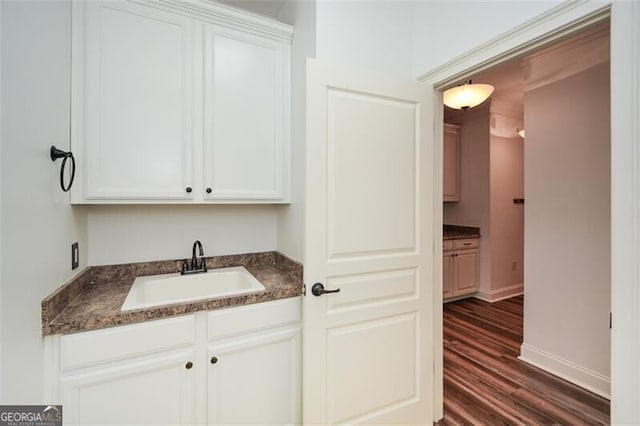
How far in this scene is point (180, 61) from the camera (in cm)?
157

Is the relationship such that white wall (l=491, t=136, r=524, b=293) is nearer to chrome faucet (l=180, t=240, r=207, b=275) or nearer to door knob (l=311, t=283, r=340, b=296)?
door knob (l=311, t=283, r=340, b=296)

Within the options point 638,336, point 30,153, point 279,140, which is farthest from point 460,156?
point 30,153

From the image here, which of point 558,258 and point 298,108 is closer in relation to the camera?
point 298,108

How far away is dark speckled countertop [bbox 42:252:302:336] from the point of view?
1134mm

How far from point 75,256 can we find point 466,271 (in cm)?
409

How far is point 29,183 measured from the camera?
0.99 meters

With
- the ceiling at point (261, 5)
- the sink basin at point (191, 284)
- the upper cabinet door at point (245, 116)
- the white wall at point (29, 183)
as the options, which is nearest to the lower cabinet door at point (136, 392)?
the white wall at point (29, 183)

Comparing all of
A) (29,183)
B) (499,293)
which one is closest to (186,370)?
(29,183)

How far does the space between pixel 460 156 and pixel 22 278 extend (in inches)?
185

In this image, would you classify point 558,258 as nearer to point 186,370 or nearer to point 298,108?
point 298,108

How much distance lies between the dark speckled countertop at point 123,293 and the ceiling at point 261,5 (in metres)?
1.68

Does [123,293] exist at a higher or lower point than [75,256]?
lower

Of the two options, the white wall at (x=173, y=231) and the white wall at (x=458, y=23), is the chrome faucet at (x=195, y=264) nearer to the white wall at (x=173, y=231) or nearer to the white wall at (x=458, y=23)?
the white wall at (x=173, y=231)

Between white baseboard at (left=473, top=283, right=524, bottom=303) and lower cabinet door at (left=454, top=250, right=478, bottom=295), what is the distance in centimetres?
12
